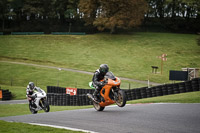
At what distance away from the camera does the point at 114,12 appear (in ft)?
235

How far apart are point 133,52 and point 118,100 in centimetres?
5010

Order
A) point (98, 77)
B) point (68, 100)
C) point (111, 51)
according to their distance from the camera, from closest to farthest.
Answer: point (98, 77) → point (68, 100) → point (111, 51)

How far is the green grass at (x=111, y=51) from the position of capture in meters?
51.0

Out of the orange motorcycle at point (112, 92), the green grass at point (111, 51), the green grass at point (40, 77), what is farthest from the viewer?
the green grass at point (111, 51)

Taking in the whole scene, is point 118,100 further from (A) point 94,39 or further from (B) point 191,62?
(A) point 94,39

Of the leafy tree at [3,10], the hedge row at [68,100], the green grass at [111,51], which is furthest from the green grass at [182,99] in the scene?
the leafy tree at [3,10]

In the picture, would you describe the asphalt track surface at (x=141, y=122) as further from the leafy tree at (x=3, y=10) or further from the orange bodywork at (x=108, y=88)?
the leafy tree at (x=3, y=10)

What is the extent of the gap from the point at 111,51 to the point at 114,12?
44.9ft

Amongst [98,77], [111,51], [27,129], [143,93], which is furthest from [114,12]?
[27,129]

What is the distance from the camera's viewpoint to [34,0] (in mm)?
84000

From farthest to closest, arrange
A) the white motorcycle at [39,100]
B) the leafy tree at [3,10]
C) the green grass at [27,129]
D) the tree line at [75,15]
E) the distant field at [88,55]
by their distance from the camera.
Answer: the leafy tree at [3,10], the tree line at [75,15], the distant field at [88,55], the white motorcycle at [39,100], the green grass at [27,129]

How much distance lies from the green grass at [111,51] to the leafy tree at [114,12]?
3.99 metres

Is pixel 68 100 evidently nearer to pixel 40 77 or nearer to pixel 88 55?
pixel 40 77

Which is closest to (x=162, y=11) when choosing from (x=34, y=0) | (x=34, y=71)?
(x=34, y=0)
